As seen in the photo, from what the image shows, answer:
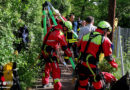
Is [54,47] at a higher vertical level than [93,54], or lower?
higher

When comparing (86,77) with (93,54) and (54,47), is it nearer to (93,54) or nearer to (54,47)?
(93,54)

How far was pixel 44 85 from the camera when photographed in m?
6.19

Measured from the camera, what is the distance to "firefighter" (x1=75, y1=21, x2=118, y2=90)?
14.6 feet

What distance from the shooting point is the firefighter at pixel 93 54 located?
444 cm

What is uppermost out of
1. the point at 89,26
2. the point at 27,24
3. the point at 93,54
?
the point at 27,24

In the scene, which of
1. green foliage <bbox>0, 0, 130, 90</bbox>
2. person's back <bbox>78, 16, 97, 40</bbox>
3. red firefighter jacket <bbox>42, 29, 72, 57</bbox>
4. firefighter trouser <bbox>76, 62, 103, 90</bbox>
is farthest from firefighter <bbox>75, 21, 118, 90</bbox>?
green foliage <bbox>0, 0, 130, 90</bbox>

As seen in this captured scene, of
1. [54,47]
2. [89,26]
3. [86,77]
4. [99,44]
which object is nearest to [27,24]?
[89,26]

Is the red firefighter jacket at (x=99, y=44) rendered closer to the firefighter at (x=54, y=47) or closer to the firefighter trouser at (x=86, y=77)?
the firefighter trouser at (x=86, y=77)

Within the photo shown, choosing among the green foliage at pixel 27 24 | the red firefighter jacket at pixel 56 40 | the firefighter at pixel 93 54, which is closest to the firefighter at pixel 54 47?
the red firefighter jacket at pixel 56 40

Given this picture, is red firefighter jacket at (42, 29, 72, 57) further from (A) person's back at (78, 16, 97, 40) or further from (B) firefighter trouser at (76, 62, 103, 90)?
(B) firefighter trouser at (76, 62, 103, 90)

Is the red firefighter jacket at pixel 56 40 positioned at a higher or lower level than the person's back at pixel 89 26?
lower

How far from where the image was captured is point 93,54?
179 inches

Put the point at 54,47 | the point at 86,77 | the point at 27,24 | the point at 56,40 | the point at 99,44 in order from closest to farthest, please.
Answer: the point at 99,44, the point at 86,77, the point at 56,40, the point at 54,47, the point at 27,24

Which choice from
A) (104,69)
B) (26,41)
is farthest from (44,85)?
(26,41)
